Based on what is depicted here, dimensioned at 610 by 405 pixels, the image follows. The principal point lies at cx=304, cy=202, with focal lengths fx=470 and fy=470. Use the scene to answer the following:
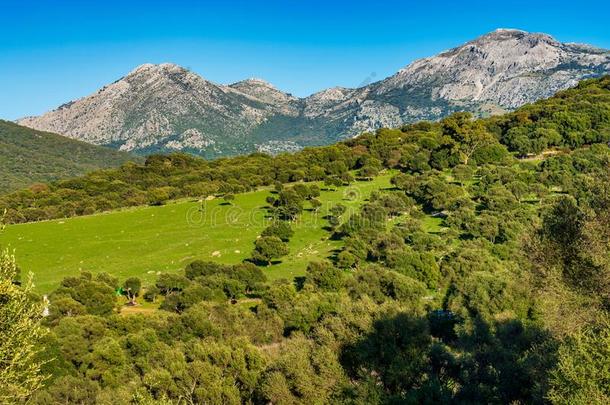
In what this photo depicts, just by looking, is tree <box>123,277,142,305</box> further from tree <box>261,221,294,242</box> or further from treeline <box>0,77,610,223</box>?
treeline <box>0,77,610,223</box>

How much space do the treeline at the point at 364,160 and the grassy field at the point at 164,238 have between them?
7126mm

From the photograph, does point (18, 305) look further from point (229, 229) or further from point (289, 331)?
point (229, 229)

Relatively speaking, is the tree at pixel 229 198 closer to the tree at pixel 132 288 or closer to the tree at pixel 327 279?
the tree at pixel 132 288

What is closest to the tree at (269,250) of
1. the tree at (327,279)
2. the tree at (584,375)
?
the tree at (327,279)

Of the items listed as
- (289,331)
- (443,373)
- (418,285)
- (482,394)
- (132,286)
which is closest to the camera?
(482,394)

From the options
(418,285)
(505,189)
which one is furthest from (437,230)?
(418,285)

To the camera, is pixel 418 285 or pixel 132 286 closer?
pixel 418 285

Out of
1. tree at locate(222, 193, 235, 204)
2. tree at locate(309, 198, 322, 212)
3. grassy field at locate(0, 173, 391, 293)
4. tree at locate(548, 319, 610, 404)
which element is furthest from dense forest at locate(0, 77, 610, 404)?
tree at locate(222, 193, 235, 204)

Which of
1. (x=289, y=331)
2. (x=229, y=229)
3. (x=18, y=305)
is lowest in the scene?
(x=289, y=331)

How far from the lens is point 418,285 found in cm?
5197

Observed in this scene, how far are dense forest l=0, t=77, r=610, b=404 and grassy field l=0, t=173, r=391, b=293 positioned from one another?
14.5ft

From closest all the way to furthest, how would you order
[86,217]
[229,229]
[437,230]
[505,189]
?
[437,230], [505,189], [229,229], [86,217]

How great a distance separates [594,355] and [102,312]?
4805 cm

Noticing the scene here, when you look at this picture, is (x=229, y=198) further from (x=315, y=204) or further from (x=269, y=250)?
(x=269, y=250)
